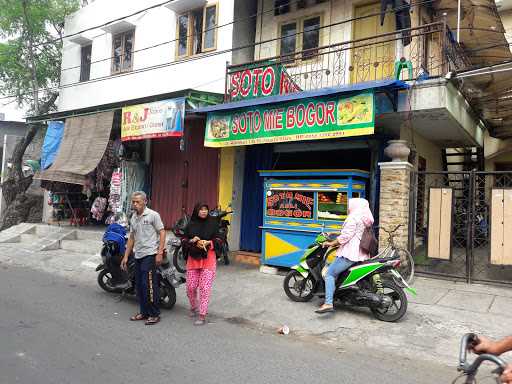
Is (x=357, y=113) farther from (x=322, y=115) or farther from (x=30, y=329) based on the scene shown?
(x=30, y=329)

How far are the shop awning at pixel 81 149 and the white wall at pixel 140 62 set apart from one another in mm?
1926

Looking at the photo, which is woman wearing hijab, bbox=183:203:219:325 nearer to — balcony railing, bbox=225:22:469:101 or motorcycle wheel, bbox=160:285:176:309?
motorcycle wheel, bbox=160:285:176:309

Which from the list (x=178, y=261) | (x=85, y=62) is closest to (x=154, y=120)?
(x=178, y=261)

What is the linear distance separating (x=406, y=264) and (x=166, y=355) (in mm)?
4698

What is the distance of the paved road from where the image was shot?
3904 millimetres

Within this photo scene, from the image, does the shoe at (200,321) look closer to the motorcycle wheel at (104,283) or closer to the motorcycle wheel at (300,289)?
the motorcycle wheel at (300,289)

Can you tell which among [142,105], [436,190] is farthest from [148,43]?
[436,190]

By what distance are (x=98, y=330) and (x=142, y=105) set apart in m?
6.40

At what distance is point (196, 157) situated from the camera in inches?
456

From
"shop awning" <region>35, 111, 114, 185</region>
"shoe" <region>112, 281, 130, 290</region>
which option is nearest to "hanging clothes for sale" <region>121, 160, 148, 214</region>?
"shop awning" <region>35, 111, 114, 185</region>

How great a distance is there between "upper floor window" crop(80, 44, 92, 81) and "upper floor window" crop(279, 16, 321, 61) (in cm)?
823

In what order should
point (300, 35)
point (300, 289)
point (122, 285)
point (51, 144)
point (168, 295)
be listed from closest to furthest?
1. point (168, 295)
2. point (300, 289)
3. point (122, 285)
4. point (300, 35)
5. point (51, 144)

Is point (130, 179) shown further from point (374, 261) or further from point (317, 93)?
point (374, 261)

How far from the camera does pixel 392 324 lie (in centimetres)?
552
